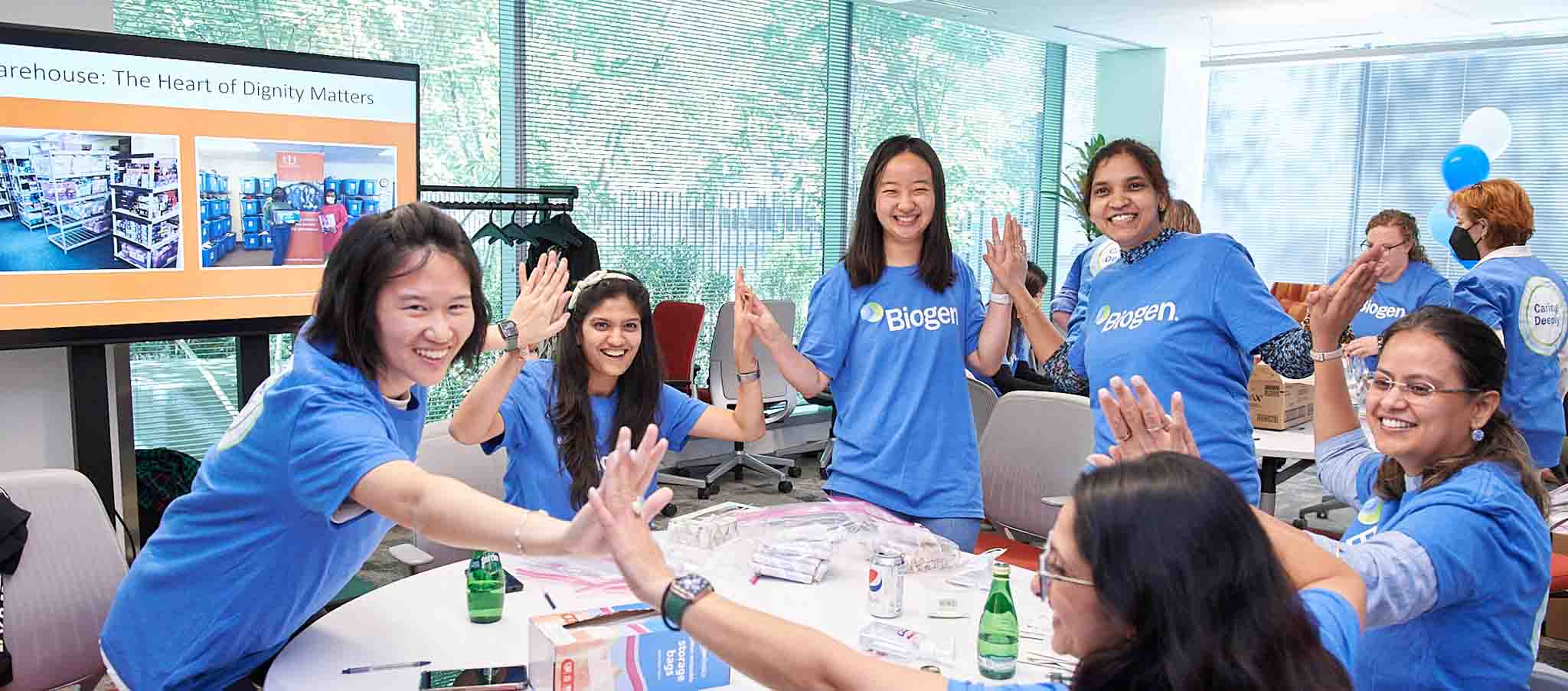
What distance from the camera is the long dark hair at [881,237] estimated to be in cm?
292

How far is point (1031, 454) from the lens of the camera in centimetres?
360

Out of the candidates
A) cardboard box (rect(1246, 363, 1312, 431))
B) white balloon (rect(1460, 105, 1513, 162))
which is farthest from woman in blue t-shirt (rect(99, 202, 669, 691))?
white balloon (rect(1460, 105, 1513, 162))

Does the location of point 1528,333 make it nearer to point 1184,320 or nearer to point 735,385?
point 1184,320

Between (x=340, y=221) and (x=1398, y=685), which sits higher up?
(x=340, y=221)

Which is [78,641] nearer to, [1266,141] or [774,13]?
[774,13]

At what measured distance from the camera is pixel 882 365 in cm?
288

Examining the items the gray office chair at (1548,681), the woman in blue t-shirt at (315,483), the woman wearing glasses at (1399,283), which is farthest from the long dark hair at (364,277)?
the woman wearing glasses at (1399,283)

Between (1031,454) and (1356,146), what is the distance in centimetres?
751

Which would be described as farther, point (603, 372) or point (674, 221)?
point (674, 221)

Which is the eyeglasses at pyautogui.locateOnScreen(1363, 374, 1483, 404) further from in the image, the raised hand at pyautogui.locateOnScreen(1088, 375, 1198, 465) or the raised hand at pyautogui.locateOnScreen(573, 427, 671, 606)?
the raised hand at pyautogui.locateOnScreen(573, 427, 671, 606)

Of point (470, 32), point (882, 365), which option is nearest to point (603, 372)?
point (882, 365)

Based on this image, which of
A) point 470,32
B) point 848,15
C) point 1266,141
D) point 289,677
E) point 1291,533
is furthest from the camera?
point 1266,141

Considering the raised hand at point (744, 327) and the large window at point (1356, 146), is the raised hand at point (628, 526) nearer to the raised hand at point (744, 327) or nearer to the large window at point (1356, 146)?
the raised hand at point (744, 327)

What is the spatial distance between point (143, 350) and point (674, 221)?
9.64 ft
